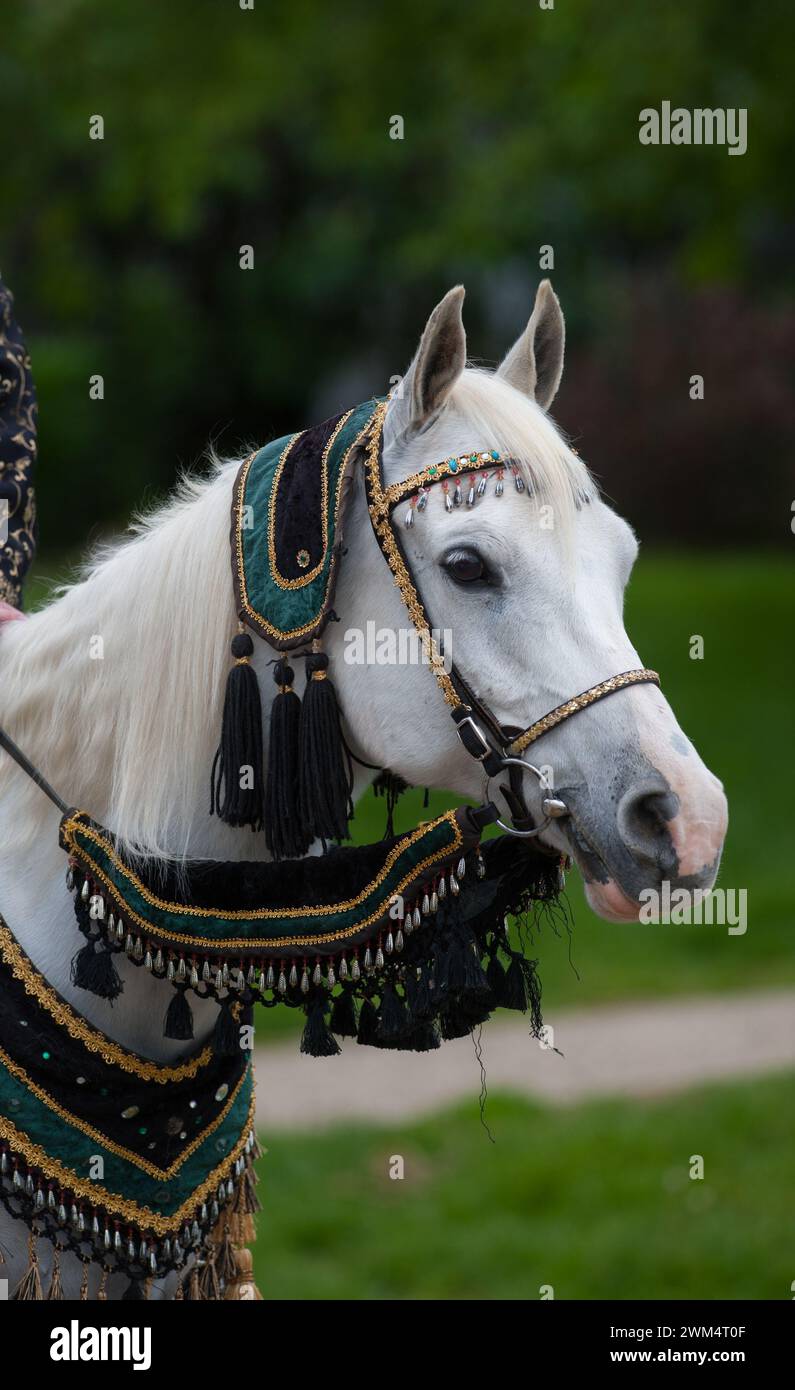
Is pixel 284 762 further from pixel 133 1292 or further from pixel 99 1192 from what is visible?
pixel 133 1292

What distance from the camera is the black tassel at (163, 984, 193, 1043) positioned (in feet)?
8.62

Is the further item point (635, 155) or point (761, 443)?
point (761, 443)

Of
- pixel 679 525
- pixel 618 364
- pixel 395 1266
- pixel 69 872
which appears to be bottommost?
pixel 395 1266

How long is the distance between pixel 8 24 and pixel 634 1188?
35.7 feet

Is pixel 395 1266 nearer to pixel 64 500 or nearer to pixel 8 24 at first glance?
pixel 8 24

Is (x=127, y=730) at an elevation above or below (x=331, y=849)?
above

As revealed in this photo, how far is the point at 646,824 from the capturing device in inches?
89.9

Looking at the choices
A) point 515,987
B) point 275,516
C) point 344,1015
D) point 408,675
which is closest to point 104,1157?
point 344,1015

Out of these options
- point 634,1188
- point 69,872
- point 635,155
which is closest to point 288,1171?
point 634,1188

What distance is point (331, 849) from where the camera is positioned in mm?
2660

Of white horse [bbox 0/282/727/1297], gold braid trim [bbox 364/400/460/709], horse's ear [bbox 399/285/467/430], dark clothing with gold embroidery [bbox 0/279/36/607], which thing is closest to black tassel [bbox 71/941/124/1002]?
white horse [bbox 0/282/727/1297]

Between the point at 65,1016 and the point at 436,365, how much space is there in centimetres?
128
